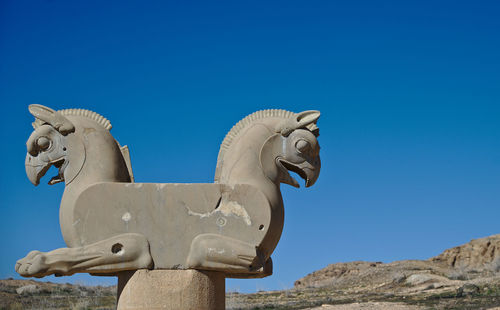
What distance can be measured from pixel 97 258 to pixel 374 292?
14.8 meters

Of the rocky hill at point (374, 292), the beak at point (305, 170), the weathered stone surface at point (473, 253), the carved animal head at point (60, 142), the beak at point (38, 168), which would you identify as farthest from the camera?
the weathered stone surface at point (473, 253)

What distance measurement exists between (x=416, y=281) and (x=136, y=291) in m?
15.6

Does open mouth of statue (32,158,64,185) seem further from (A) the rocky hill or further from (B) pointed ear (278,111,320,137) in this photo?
(A) the rocky hill

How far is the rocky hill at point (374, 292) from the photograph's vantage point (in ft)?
48.6

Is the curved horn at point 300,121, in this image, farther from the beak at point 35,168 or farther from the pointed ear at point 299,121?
the beak at point 35,168

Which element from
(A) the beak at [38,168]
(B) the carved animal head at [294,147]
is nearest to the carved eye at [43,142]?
(A) the beak at [38,168]

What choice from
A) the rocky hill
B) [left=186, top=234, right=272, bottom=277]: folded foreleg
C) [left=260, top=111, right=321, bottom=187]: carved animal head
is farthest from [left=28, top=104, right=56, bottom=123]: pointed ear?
the rocky hill

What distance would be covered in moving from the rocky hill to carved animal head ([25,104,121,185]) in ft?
30.6

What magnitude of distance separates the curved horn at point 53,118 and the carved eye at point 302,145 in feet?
7.90

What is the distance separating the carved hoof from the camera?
240 inches

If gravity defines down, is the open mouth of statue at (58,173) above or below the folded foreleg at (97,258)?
above

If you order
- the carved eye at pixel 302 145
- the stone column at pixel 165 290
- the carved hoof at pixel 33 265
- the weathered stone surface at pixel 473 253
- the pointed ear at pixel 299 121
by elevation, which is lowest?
the stone column at pixel 165 290

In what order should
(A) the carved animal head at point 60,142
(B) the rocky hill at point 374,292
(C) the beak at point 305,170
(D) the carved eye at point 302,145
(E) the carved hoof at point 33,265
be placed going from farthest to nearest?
1. (B) the rocky hill at point 374,292
2. (C) the beak at point 305,170
3. (D) the carved eye at point 302,145
4. (A) the carved animal head at point 60,142
5. (E) the carved hoof at point 33,265

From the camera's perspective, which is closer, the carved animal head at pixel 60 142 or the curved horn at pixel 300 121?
the carved animal head at pixel 60 142
